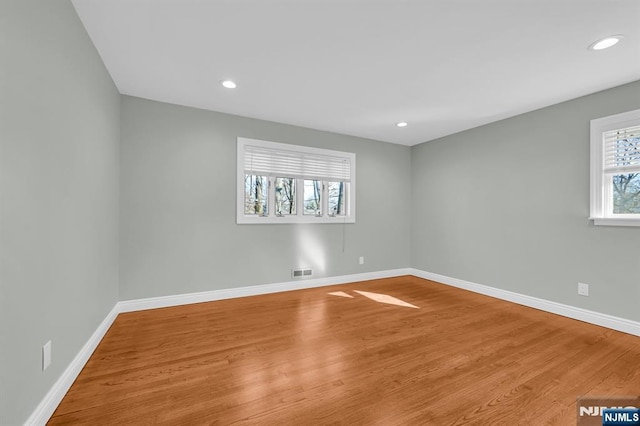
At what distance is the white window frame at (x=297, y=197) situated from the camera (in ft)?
12.7

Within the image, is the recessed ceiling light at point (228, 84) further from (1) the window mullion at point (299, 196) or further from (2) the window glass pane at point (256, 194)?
(1) the window mullion at point (299, 196)

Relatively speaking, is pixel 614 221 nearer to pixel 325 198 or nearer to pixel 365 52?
pixel 365 52

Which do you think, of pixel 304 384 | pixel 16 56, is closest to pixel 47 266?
pixel 16 56

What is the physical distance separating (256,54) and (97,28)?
119 cm

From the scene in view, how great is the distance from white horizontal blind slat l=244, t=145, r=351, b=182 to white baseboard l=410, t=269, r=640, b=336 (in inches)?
101

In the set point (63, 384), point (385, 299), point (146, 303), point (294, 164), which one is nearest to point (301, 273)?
point (385, 299)

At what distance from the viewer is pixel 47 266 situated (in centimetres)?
157

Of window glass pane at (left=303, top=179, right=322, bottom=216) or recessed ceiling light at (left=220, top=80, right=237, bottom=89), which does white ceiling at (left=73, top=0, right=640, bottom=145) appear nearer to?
recessed ceiling light at (left=220, top=80, right=237, bottom=89)

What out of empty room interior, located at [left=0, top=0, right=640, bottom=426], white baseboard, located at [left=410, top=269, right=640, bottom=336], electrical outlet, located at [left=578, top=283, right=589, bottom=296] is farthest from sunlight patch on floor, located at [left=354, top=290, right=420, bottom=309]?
electrical outlet, located at [left=578, top=283, right=589, bottom=296]

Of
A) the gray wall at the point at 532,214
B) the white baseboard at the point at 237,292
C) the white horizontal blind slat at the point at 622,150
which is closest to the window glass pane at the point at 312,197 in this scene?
the white baseboard at the point at 237,292

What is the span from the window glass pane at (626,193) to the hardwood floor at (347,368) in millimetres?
1270

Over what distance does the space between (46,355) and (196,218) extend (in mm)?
2191

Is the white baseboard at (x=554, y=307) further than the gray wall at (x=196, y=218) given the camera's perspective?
No

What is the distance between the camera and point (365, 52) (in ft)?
7.70
